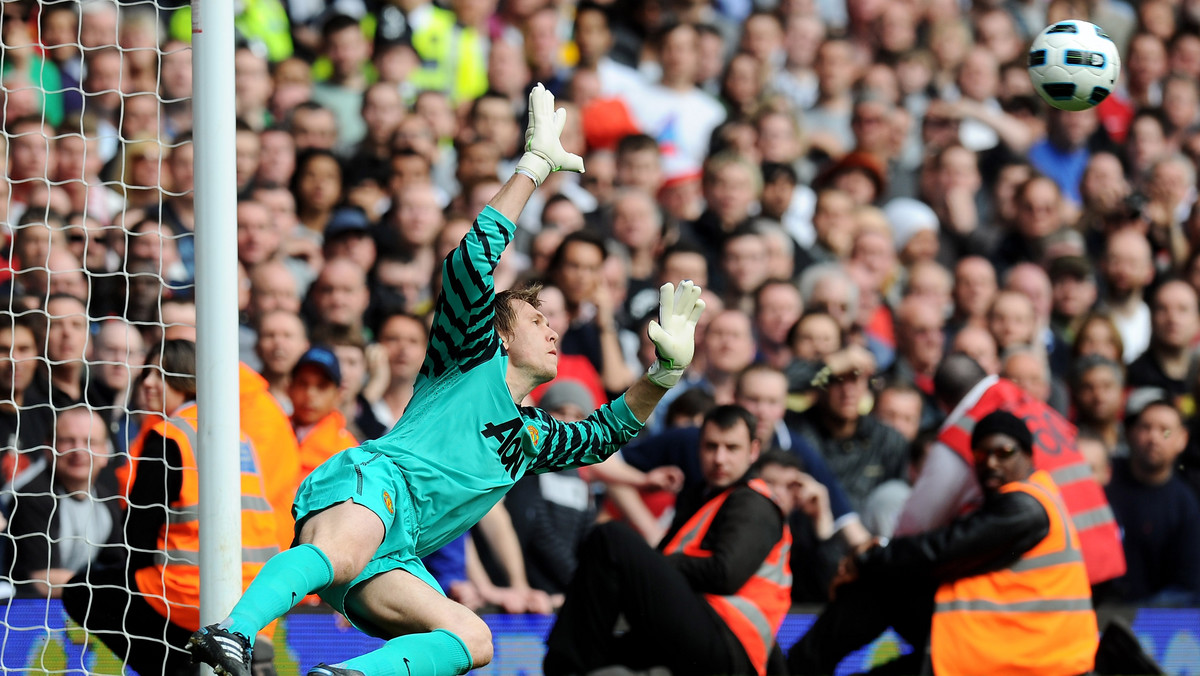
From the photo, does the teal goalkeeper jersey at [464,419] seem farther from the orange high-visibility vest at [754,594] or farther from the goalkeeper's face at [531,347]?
the orange high-visibility vest at [754,594]

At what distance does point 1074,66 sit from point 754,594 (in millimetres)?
2683

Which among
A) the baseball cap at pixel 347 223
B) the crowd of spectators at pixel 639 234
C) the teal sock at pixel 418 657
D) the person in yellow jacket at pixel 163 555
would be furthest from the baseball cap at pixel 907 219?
the teal sock at pixel 418 657

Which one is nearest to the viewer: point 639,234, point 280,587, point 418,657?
point 280,587

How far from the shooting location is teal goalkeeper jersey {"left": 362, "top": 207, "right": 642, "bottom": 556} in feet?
15.1

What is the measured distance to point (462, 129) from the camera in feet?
31.5

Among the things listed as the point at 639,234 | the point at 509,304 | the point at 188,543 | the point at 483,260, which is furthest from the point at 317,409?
the point at 639,234

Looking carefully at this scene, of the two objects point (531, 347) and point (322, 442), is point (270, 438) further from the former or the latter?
point (531, 347)

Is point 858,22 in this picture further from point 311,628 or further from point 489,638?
point 489,638

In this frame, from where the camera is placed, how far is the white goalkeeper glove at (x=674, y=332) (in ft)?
16.3

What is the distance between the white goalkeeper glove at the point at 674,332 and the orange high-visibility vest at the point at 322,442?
79.5 inches

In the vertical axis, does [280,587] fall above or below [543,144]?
below

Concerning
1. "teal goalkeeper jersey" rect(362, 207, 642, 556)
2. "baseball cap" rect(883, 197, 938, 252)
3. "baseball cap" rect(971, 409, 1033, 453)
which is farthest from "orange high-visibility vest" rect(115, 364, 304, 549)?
"baseball cap" rect(883, 197, 938, 252)

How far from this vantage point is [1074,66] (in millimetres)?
6418

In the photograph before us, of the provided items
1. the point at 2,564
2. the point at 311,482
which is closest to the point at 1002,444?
the point at 311,482
